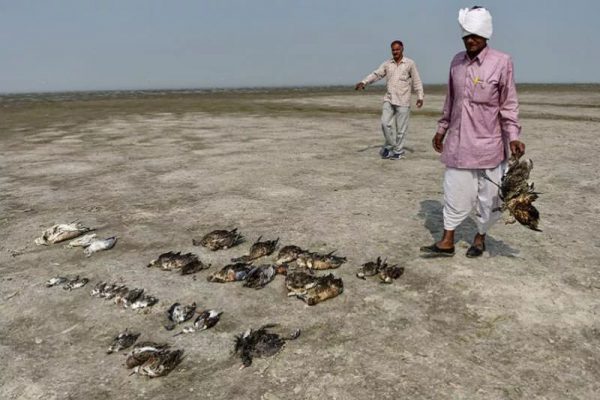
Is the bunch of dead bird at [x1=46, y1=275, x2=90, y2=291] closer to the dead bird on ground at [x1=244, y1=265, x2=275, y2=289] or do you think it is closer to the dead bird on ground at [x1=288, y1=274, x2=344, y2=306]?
the dead bird on ground at [x1=244, y1=265, x2=275, y2=289]

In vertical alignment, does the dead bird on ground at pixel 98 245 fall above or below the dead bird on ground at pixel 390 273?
below

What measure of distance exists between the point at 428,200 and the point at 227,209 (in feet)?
11.0

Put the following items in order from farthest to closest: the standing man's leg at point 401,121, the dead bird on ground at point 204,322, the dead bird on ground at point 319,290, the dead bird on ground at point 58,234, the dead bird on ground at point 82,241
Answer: the standing man's leg at point 401,121
the dead bird on ground at point 58,234
the dead bird on ground at point 82,241
the dead bird on ground at point 319,290
the dead bird on ground at point 204,322

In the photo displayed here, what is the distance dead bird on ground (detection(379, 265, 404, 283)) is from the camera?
200 inches

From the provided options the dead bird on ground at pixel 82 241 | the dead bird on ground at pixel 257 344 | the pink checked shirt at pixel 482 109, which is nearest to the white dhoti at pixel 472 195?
the pink checked shirt at pixel 482 109

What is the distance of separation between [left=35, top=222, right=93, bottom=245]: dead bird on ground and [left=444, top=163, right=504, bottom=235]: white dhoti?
498 cm

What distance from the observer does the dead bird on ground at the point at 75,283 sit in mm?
5199

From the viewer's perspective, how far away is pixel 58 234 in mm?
6621

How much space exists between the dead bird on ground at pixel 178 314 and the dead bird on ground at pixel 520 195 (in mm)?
3470

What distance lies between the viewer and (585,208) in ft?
24.5

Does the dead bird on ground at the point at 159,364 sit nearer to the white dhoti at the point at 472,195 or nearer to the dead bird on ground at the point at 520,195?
the white dhoti at the point at 472,195

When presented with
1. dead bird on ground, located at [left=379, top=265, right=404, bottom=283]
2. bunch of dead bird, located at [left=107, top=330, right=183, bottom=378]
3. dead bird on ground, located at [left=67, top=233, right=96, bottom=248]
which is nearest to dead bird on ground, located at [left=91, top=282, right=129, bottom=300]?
bunch of dead bird, located at [left=107, top=330, right=183, bottom=378]

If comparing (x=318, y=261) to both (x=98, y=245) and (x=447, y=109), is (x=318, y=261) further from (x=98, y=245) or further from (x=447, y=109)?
(x=98, y=245)

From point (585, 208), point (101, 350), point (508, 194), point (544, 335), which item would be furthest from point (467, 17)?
point (101, 350)
